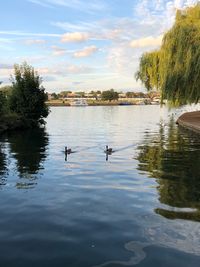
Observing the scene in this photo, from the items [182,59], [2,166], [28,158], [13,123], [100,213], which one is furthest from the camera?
[13,123]

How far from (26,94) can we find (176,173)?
40.2 meters

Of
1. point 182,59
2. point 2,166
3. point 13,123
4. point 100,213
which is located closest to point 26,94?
point 13,123

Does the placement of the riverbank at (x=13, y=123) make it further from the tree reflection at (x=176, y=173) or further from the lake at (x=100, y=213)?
the lake at (x=100, y=213)

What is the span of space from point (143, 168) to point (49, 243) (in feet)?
38.1

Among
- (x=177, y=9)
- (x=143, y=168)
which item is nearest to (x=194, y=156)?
(x=143, y=168)

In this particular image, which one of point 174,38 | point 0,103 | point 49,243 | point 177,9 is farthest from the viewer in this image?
point 0,103

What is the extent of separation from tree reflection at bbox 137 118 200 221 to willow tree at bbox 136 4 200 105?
7.08 m

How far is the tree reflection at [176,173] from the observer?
12805 mm

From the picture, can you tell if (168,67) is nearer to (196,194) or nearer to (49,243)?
(196,194)

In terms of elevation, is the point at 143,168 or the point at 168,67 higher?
the point at 168,67

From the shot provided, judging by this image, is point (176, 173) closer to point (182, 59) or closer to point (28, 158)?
point (28, 158)

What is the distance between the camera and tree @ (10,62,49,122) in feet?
185

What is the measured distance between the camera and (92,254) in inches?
356

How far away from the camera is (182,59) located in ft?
122
